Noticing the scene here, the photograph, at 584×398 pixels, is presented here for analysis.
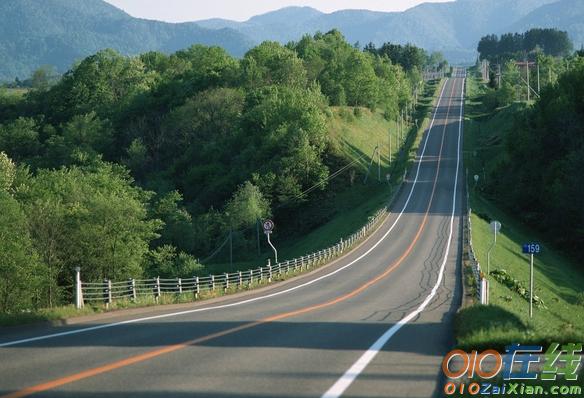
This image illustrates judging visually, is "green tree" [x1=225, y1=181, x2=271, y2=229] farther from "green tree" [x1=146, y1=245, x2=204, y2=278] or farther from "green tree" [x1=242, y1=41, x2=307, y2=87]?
"green tree" [x1=242, y1=41, x2=307, y2=87]

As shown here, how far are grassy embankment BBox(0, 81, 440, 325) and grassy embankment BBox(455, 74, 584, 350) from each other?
977cm

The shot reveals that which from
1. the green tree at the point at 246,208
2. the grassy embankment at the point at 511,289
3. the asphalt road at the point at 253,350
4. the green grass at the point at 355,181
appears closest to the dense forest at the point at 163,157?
the green tree at the point at 246,208

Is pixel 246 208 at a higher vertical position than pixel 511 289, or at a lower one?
lower

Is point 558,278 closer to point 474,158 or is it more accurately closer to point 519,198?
point 519,198

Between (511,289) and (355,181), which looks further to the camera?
(355,181)

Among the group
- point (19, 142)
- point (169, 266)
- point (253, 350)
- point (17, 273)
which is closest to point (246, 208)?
point (169, 266)

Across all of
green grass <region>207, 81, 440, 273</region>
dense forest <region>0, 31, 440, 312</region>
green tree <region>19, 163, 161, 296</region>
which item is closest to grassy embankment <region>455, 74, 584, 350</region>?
green grass <region>207, 81, 440, 273</region>

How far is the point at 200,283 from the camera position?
33750mm

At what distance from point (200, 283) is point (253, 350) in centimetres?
2089

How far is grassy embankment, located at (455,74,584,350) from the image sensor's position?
48.5ft

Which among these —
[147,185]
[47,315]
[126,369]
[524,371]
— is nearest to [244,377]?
[126,369]

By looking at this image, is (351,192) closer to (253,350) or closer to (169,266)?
(169,266)

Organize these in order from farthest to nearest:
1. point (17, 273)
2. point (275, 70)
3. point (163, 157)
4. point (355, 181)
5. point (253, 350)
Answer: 1. point (275, 70)
2. point (163, 157)
3. point (355, 181)
4. point (17, 273)
5. point (253, 350)

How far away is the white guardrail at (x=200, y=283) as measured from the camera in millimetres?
23391
